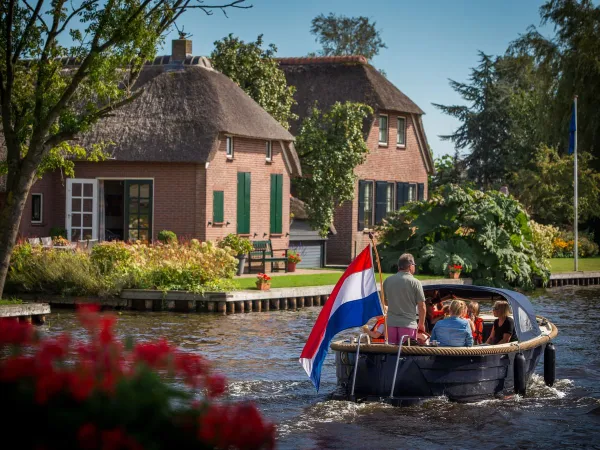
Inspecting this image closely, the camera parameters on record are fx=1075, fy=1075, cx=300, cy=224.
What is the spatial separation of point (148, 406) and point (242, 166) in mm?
28676

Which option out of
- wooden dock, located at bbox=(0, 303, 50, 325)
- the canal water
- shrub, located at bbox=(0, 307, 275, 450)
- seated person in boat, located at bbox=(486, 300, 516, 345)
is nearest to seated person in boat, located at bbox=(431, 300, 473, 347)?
the canal water

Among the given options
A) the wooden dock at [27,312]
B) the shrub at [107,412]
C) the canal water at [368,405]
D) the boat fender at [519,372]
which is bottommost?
the canal water at [368,405]

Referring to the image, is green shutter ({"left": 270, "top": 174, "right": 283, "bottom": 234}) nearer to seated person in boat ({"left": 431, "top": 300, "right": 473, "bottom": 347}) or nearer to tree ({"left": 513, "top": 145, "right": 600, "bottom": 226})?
tree ({"left": 513, "top": 145, "right": 600, "bottom": 226})

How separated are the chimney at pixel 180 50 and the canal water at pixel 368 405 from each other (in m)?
14.9

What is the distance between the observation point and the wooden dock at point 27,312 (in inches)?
810

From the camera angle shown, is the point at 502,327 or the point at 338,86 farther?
the point at 338,86

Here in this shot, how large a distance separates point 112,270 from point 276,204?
431 inches

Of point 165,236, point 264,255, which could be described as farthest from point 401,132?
point 165,236

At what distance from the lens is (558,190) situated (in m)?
47.5

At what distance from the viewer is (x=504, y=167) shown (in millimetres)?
58594

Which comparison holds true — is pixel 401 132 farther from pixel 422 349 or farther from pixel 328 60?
pixel 422 349

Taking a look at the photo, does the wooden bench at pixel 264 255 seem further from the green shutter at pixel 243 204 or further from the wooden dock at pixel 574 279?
the wooden dock at pixel 574 279

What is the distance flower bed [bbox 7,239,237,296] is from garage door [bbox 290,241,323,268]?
1098 centimetres

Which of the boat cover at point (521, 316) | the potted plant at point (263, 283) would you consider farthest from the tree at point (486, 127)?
the boat cover at point (521, 316)
